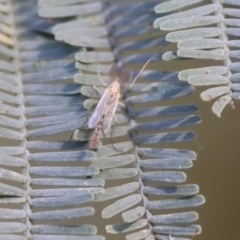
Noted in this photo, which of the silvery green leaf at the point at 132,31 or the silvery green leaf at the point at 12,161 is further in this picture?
the silvery green leaf at the point at 132,31

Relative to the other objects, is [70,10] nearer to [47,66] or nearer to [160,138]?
[47,66]

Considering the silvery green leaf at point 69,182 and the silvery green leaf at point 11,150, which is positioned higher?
the silvery green leaf at point 11,150

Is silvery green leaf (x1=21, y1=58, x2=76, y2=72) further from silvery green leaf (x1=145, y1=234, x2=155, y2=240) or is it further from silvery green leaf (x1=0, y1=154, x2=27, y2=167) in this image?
silvery green leaf (x1=145, y1=234, x2=155, y2=240)

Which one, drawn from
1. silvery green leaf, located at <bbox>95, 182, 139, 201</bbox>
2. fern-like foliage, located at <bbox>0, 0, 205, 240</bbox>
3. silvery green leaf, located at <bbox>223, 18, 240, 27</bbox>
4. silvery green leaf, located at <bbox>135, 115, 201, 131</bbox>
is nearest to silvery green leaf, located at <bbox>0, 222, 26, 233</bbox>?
fern-like foliage, located at <bbox>0, 0, 205, 240</bbox>

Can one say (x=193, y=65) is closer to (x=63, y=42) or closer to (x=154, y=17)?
(x=154, y=17)

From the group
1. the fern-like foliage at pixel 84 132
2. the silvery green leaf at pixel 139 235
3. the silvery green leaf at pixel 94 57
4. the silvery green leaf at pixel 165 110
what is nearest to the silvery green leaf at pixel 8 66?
the fern-like foliage at pixel 84 132

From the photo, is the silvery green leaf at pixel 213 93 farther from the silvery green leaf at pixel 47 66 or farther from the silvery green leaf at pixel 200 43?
the silvery green leaf at pixel 47 66

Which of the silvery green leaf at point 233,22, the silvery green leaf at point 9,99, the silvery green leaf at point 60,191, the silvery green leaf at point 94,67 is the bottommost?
the silvery green leaf at point 60,191
